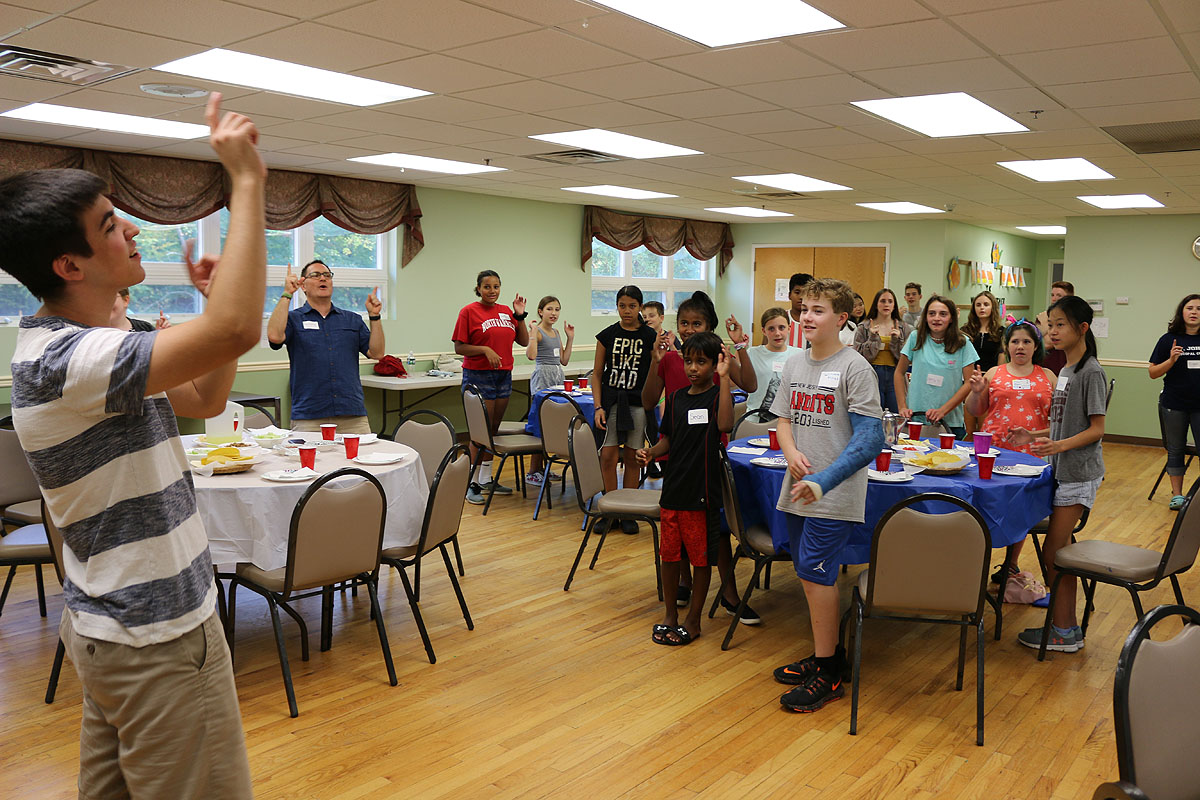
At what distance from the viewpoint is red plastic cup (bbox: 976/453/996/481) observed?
376cm

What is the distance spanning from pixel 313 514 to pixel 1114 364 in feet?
34.3

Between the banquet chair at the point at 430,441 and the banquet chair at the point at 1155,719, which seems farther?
the banquet chair at the point at 430,441

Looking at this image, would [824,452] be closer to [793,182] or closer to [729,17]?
[729,17]

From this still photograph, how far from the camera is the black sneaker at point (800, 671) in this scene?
3.51 meters

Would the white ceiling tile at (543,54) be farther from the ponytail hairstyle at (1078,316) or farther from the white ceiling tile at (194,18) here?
the ponytail hairstyle at (1078,316)

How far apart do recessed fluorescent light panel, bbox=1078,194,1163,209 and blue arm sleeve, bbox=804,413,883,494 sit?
7.16 meters

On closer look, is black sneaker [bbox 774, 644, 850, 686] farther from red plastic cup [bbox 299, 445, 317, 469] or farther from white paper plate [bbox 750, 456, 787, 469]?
red plastic cup [bbox 299, 445, 317, 469]

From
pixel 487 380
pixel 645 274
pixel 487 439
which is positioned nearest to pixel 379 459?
pixel 487 439

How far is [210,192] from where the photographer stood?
732 centimetres

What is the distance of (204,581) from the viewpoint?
1.45 metres

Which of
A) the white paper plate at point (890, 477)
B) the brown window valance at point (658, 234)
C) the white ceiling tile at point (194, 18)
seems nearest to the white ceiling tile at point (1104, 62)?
the white paper plate at point (890, 477)

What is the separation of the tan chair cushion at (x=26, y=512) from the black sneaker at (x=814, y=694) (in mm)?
3446

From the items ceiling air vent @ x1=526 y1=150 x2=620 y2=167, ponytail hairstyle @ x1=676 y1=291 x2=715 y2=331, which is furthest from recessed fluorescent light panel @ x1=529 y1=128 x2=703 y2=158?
ponytail hairstyle @ x1=676 y1=291 x2=715 y2=331

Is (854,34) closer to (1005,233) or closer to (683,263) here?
(683,263)
